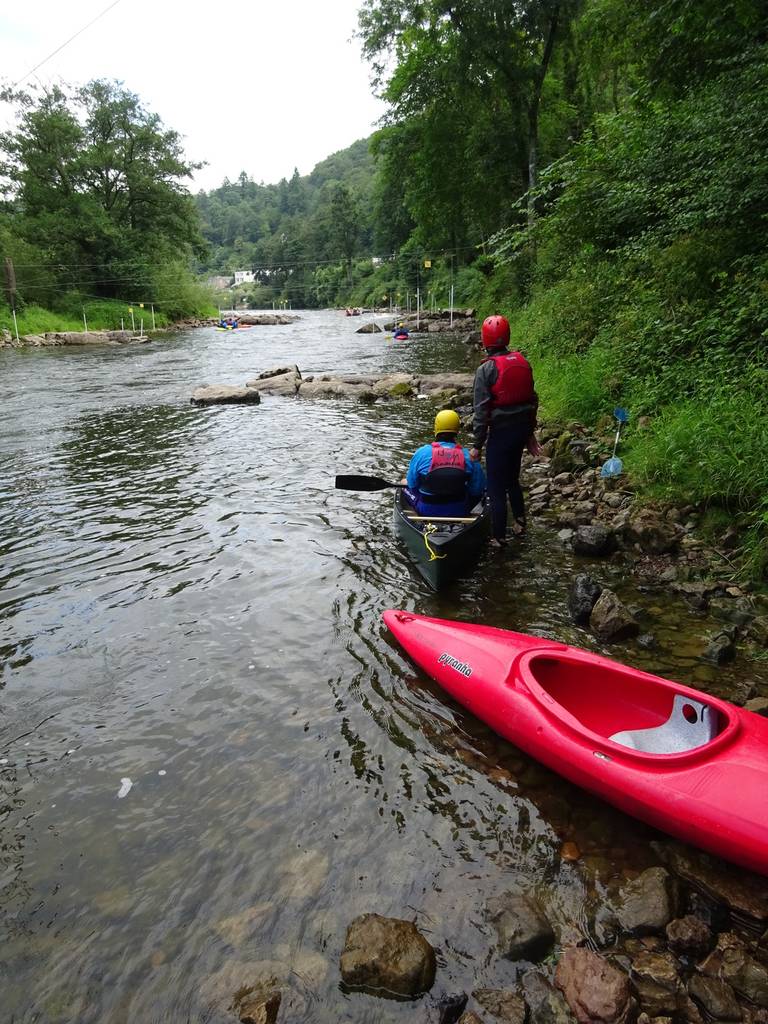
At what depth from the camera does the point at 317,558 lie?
5480mm

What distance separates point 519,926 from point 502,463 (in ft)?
12.5

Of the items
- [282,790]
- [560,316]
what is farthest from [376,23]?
[282,790]

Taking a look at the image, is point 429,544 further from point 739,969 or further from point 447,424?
point 739,969

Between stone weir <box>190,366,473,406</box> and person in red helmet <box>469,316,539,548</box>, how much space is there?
6.62m

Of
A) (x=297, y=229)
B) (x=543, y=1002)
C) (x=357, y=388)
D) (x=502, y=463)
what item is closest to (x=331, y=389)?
(x=357, y=388)

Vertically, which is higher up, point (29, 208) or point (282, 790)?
point (29, 208)

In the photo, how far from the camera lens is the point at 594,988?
1.86m

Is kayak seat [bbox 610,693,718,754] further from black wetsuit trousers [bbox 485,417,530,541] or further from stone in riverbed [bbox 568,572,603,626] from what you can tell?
black wetsuit trousers [bbox 485,417,530,541]

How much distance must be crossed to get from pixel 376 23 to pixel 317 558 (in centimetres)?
2370

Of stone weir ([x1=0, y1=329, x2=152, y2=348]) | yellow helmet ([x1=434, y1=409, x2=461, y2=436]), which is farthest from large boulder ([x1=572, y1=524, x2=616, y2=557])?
stone weir ([x1=0, y1=329, x2=152, y2=348])

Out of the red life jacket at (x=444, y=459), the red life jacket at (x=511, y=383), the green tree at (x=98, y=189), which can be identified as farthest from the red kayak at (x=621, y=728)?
the green tree at (x=98, y=189)

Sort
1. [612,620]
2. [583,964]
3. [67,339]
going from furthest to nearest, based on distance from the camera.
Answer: [67,339] → [612,620] → [583,964]

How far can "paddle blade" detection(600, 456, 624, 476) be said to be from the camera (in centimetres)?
604

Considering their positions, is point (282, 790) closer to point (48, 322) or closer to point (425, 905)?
point (425, 905)
